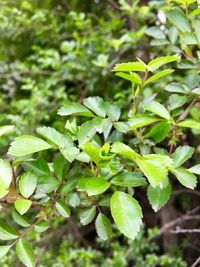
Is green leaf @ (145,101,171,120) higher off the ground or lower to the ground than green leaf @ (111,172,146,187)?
higher

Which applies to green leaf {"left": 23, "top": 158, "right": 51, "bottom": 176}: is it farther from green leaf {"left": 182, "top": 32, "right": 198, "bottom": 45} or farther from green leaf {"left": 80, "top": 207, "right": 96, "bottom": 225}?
green leaf {"left": 182, "top": 32, "right": 198, "bottom": 45}

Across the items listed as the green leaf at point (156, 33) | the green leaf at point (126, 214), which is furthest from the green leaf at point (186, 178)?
the green leaf at point (156, 33)

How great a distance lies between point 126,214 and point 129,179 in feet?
0.24

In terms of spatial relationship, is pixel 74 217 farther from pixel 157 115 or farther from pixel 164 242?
pixel 157 115

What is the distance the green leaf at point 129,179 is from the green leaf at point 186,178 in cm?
6

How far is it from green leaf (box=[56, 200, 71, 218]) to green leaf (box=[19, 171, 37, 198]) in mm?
67

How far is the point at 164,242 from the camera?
65.9 inches

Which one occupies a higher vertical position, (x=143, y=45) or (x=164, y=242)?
(x=143, y=45)

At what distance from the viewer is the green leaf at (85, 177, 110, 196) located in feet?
1.89

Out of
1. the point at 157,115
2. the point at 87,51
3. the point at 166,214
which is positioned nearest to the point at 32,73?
the point at 87,51

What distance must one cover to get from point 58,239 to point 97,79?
2.12 ft

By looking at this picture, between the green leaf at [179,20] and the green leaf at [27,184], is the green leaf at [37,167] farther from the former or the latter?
the green leaf at [179,20]

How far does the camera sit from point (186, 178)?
64cm

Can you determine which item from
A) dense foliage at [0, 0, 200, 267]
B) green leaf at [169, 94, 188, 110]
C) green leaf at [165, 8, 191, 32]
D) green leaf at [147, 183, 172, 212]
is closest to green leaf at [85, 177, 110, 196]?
dense foliage at [0, 0, 200, 267]
